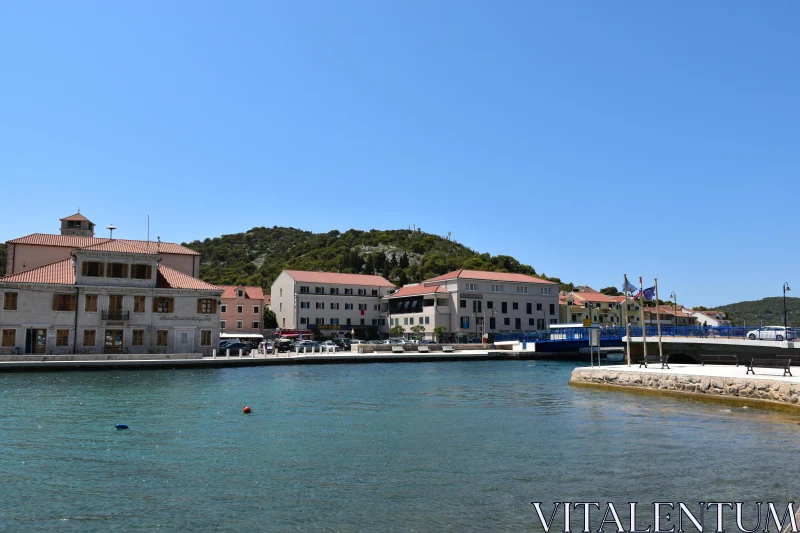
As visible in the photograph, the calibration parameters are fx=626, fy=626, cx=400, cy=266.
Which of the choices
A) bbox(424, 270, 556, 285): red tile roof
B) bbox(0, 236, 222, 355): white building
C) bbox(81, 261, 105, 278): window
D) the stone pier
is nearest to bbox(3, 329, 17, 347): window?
bbox(0, 236, 222, 355): white building

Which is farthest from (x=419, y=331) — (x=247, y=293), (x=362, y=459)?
(x=362, y=459)

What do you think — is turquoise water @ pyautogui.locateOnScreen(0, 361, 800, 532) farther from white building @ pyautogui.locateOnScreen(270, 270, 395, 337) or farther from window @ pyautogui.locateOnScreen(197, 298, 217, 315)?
white building @ pyautogui.locateOnScreen(270, 270, 395, 337)

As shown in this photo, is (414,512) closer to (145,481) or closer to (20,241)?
(145,481)

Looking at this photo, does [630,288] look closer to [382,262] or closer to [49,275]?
[49,275]

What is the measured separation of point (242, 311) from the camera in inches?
4040

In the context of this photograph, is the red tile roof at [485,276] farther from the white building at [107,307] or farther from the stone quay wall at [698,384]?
the stone quay wall at [698,384]

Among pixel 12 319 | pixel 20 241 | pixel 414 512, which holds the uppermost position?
pixel 20 241

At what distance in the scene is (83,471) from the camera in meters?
16.4

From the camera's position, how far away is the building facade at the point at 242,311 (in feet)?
332

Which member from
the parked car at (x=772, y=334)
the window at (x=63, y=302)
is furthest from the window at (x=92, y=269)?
the parked car at (x=772, y=334)

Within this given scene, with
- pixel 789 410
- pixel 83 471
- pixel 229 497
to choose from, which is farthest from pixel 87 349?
pixel 789 410

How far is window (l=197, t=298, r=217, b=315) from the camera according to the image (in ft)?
206

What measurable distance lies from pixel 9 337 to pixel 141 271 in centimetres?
1226

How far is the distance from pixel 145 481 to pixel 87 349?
47498mm
